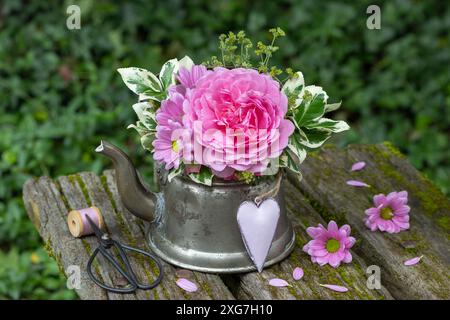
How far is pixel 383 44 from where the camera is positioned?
3.77 m

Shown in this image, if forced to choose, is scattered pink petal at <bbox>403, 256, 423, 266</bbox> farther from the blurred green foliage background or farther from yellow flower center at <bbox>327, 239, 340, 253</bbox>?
the blurred green foliage background

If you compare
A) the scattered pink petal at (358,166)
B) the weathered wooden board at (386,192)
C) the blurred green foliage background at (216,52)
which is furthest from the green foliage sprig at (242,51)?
the blurred green foliage background at (216,52)

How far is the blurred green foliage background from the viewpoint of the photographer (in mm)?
3400

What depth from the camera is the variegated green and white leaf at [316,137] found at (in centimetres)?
164

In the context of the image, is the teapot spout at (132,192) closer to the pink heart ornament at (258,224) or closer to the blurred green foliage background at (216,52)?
the pink heart ornament at (258,224)

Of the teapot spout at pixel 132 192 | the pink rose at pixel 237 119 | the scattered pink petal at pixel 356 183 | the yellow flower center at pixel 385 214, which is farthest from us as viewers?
the scattered pink petal at pixel 356 183

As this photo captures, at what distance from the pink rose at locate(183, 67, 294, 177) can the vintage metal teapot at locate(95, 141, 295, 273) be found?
9 cm

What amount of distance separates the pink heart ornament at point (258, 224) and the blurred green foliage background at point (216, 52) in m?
1.65

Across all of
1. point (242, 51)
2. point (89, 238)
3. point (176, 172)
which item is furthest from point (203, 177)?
point (89, 238)

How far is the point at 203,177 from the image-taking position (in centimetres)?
158

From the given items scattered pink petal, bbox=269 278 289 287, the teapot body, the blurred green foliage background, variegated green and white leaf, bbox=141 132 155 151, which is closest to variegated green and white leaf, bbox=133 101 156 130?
variegated green and white leaf, bbox=141 132 155 151

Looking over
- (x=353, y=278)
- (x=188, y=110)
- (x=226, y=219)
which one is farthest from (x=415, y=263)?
(x=188, y=110)

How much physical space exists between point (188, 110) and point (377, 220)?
0.59 metres

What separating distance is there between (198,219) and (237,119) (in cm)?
25
